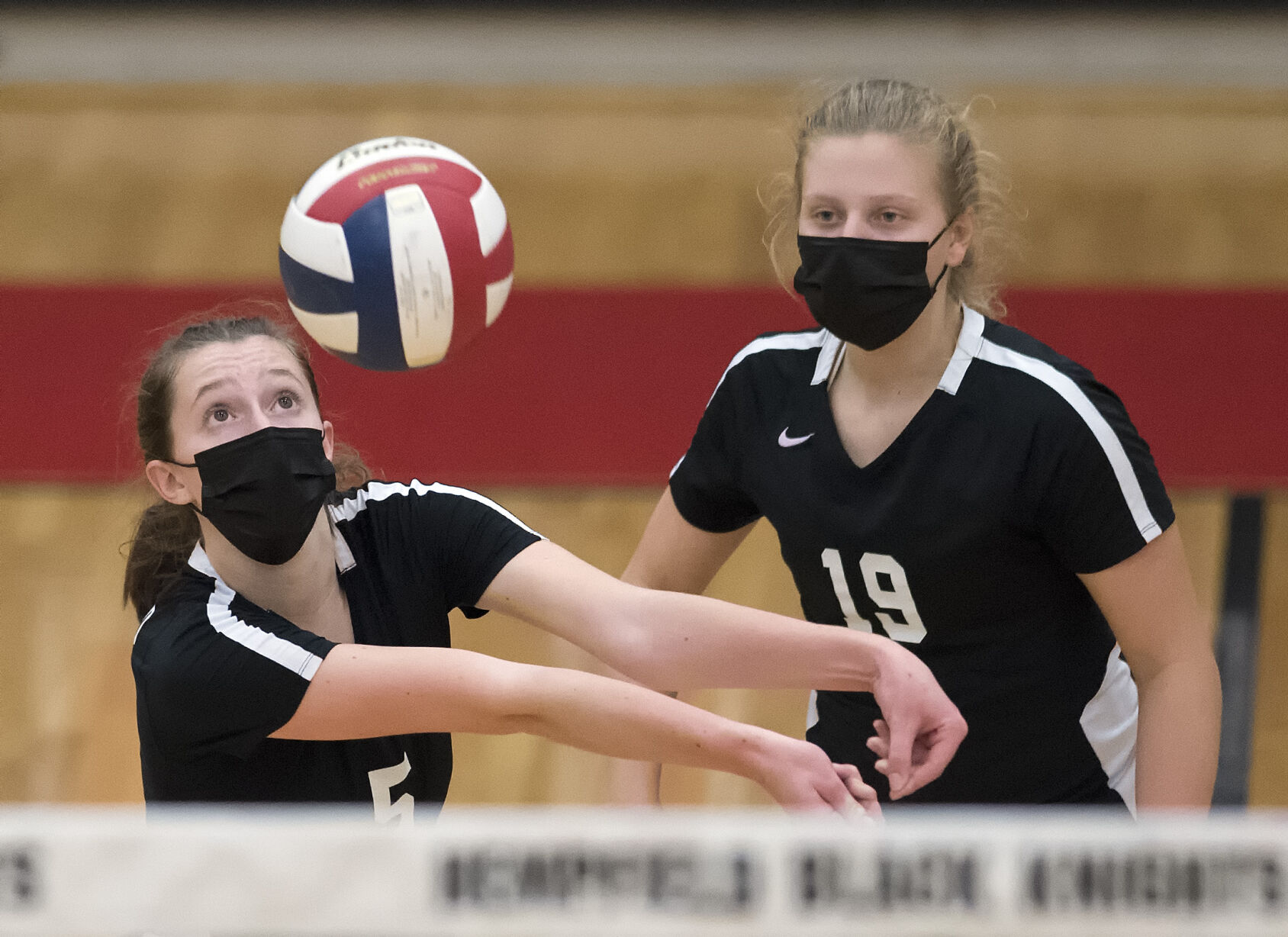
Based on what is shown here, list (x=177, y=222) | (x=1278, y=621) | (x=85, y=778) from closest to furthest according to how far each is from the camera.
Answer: (x=85, y=778), (x=1278, y=621), (x=177, y=222)

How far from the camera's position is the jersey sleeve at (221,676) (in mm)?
2062

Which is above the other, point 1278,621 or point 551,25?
point 551,25

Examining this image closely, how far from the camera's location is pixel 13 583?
4723 mm

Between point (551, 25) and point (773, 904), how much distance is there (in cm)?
831

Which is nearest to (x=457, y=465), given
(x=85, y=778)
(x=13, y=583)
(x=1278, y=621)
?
(x=13, y=583)

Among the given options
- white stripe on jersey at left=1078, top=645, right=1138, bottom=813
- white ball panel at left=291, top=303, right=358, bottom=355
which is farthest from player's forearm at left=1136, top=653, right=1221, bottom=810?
white ball panel at left=291, top=303, right=358, bottom=355

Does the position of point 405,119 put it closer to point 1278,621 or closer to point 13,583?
point 13,583

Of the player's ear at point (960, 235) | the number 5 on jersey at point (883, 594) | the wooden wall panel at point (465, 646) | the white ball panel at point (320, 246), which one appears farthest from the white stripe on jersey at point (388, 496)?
the wooden wall panel at point (465, 646)

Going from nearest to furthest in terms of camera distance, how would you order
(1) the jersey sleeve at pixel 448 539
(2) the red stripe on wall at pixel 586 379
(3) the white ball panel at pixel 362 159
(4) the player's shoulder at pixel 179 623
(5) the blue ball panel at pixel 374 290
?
(4) the player's shoulder at pixel 179 623 → (1) the jersey sleeve at pixel 448 539 → (5) the blue ball panel at pixel 374 290 → (3) the white ball panel at pixel 362 159 → (2) the red stripe on wall at pixel 586 379

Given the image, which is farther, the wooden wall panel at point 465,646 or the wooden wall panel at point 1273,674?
the wooden wall panel at point 465,646

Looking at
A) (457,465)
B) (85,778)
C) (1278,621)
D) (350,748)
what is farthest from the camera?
(457,465)

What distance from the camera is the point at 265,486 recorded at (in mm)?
2186

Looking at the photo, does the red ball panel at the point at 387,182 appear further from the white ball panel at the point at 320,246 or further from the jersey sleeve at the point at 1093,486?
the jersey sleeve at the point at 1093,486

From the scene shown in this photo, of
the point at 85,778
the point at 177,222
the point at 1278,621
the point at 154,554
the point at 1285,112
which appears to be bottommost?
the point at 85,778
